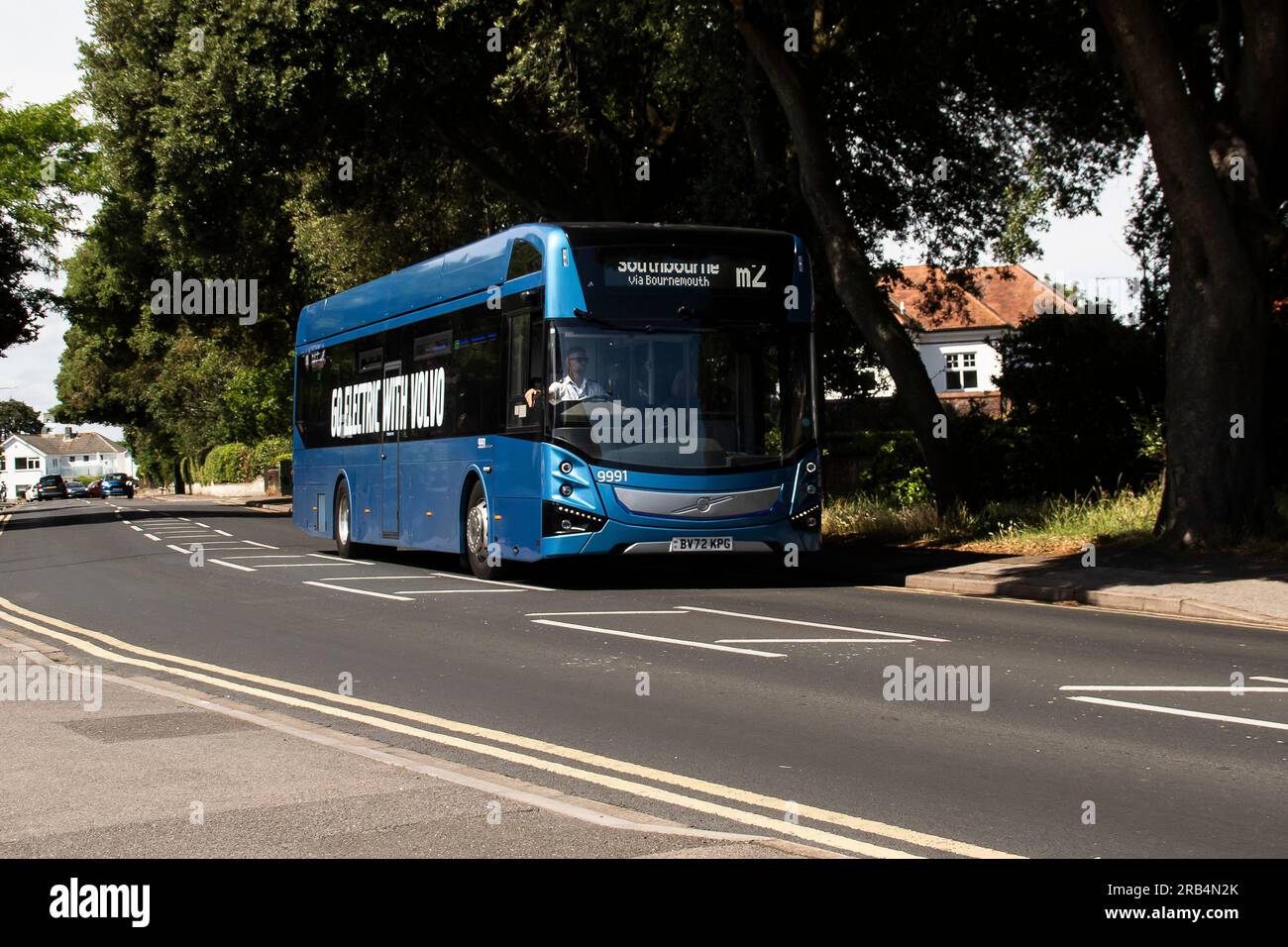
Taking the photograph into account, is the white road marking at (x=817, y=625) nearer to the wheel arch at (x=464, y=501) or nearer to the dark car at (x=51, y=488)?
the wheel arch at (x=464, y=501)

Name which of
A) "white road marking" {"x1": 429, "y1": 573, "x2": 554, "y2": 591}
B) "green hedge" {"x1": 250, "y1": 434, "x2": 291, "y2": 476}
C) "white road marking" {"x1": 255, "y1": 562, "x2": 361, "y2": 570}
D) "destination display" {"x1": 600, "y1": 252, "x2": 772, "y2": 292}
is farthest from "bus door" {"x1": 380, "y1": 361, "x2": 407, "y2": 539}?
→ "green hedge" {"x1": 250, "y1": 434, "x2": 291, "y2": 476}

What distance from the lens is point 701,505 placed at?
1597 cm

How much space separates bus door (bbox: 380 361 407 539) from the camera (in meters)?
20.5

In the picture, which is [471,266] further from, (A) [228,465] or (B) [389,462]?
(A) [228,465]

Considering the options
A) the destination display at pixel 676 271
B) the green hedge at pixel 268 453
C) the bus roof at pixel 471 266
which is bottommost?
the green hedge at pixel 268 453

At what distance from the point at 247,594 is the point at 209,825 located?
436 inches

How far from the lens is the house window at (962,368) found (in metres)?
70.9

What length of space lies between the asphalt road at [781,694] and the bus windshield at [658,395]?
1555 millimetres

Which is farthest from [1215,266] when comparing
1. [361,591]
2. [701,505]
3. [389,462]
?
[389,462]

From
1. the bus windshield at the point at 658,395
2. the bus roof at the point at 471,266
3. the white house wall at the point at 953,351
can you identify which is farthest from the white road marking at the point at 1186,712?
the white house wall at the point at 953,351

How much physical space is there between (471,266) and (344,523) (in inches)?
244

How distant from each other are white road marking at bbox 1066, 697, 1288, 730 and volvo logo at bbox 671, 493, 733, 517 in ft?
23.0

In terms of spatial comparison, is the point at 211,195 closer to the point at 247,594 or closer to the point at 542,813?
the point at 247,594

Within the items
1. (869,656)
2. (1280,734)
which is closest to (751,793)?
(1280,734)
